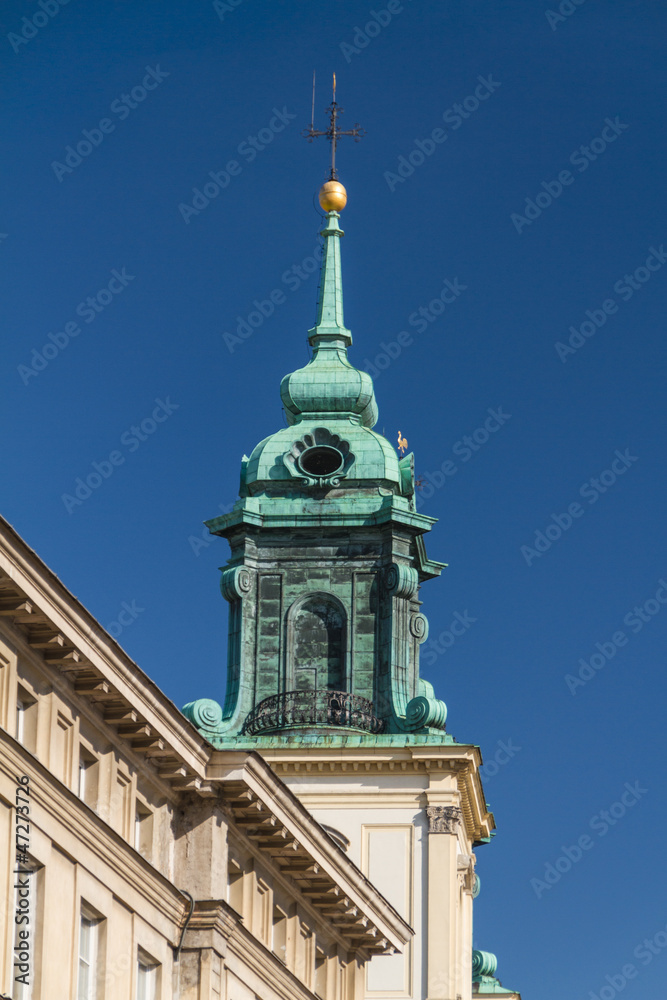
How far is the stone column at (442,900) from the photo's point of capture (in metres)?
79.6

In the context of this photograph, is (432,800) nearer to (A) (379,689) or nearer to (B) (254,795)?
(A) (379,689)

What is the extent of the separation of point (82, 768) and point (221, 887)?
21.0ft

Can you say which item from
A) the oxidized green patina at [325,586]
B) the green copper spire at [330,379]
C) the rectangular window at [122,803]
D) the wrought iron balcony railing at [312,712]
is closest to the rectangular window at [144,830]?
the rectangular window at [122,803]

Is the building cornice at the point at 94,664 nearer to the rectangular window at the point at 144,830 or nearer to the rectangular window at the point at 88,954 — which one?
the rectangular window at the point at 144,830

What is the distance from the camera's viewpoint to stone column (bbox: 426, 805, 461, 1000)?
261ft

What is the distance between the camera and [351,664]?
287 feet

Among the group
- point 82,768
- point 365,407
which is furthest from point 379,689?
point 82,768

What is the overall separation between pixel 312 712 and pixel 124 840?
38.4 m

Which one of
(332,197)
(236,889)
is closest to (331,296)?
(332,197)

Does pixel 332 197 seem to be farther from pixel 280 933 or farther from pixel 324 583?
pixel 280 933

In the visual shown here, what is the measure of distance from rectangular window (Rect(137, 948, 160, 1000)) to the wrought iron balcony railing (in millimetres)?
35418

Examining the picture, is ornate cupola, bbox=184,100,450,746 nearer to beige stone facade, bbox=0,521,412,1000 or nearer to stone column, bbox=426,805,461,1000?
stone column, bbox=426,805,461,1000

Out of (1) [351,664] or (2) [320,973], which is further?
(1) [351,664]

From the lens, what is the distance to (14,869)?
139ft
